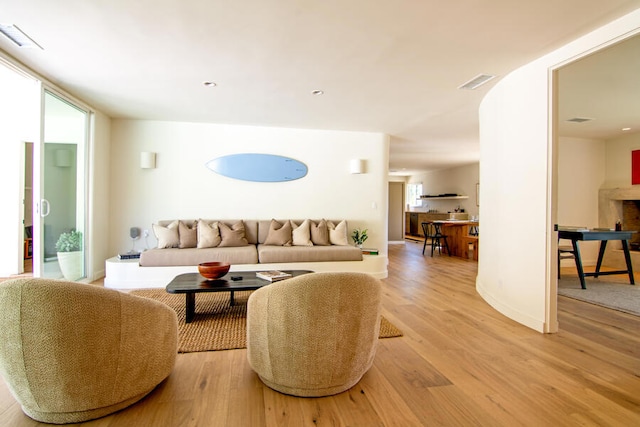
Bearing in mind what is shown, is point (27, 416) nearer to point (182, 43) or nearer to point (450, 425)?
point (450, 425)

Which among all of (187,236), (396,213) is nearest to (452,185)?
(396,213)

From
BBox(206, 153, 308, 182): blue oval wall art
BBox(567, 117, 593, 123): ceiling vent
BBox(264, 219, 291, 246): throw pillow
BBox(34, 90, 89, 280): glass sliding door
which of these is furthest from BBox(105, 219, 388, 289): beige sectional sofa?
BBox(567, 117, 593, 123): ceiling vent

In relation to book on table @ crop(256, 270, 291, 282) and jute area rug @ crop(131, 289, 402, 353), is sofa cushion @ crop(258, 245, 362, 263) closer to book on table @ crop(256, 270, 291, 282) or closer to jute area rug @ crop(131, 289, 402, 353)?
jute area rug @ crop(131, 289, 402, 353)

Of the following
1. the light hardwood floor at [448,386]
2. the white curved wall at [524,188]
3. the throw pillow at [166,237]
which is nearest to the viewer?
the light hardwood floor at [448,386]

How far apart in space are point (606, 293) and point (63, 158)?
7.06m

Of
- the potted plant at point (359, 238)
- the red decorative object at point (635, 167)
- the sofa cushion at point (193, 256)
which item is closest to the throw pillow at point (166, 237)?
the sofa cushion at point (193, 256)

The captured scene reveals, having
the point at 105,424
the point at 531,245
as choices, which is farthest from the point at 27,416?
the point at 531,245

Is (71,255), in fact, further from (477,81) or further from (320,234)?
(477,81)

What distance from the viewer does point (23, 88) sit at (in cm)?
400

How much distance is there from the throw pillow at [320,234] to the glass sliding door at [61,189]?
321 cm

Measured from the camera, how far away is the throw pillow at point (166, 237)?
4621mm

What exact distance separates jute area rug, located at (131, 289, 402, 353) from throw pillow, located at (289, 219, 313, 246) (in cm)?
135

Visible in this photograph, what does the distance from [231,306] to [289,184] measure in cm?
252

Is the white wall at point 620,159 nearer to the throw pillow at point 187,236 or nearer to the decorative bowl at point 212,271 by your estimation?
the decorative bowl at point 212,271
